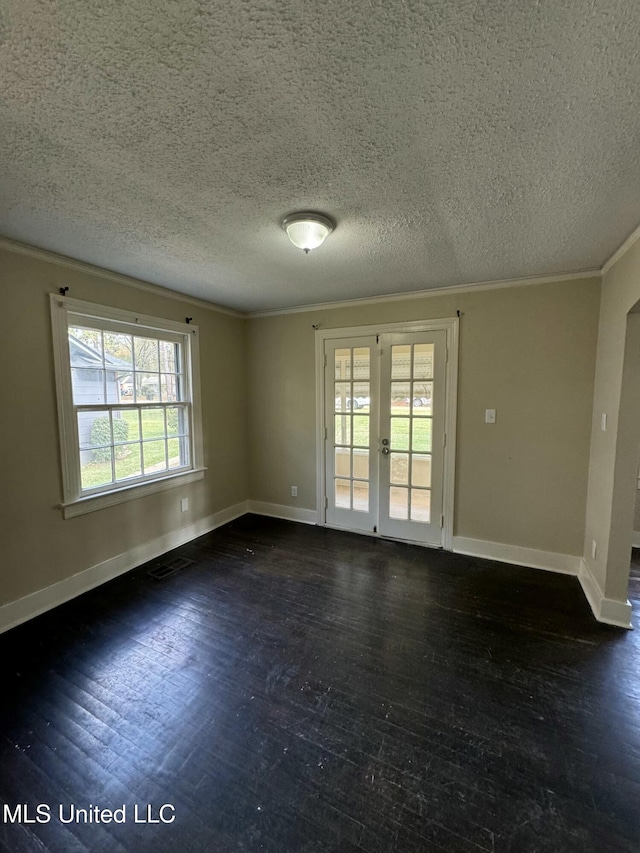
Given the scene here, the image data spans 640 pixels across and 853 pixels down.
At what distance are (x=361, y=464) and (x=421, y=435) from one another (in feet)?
2.32

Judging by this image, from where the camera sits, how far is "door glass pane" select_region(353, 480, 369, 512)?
12.4 feet

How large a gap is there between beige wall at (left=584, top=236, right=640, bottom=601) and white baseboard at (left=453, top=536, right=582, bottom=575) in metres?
0.39

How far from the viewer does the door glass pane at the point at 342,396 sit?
3.76 meters

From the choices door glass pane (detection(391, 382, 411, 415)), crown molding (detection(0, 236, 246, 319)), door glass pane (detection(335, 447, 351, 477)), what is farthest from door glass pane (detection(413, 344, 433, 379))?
crown molding (detection(0, 236, 246, 319))

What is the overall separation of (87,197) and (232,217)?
0.70 m

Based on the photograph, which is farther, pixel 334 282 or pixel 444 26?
pixel 334 282

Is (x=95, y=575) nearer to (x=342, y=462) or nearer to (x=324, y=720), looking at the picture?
(x=324, y=720)

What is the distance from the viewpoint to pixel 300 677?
1.90 m

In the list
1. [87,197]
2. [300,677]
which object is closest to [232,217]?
[87,197]

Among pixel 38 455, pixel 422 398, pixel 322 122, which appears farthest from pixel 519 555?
pixel 38 455

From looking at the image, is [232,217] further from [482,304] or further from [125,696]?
[125,696]

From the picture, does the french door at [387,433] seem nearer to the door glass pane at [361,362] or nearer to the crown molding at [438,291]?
the door glass pane at [361,362]

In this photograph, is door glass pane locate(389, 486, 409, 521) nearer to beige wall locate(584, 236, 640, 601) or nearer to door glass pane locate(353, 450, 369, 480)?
door glass pane locate(353, 450, 369, 480)

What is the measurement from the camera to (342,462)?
12.7 feet
